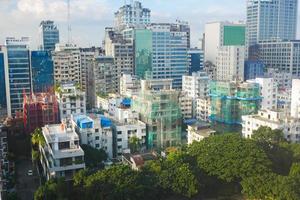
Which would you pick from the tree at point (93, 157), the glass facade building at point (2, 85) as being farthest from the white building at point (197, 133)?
the glass facade building at point (2, 85)

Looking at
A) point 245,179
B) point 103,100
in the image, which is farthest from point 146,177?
point 103,100

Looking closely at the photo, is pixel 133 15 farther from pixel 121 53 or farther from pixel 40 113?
pixel 40 113

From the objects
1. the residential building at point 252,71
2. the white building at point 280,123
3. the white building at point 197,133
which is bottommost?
the white building at point 197,133

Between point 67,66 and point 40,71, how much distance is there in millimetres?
5430

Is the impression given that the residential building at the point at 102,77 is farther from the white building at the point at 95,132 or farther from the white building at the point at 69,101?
the white building at the point at 95,132

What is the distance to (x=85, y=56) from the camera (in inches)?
1753

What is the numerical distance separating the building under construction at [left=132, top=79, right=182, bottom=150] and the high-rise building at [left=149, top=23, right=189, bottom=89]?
21.6 metres

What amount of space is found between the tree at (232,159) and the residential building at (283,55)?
39.7m

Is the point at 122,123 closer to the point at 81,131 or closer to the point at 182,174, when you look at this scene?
the point at 81,131

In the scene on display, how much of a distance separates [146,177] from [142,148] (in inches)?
338

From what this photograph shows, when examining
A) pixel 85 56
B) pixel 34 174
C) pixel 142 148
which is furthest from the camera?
pixel 85 56

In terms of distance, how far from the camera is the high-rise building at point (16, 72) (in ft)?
118

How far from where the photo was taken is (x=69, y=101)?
92.0 ft

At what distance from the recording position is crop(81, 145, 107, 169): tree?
2100 centimetres
